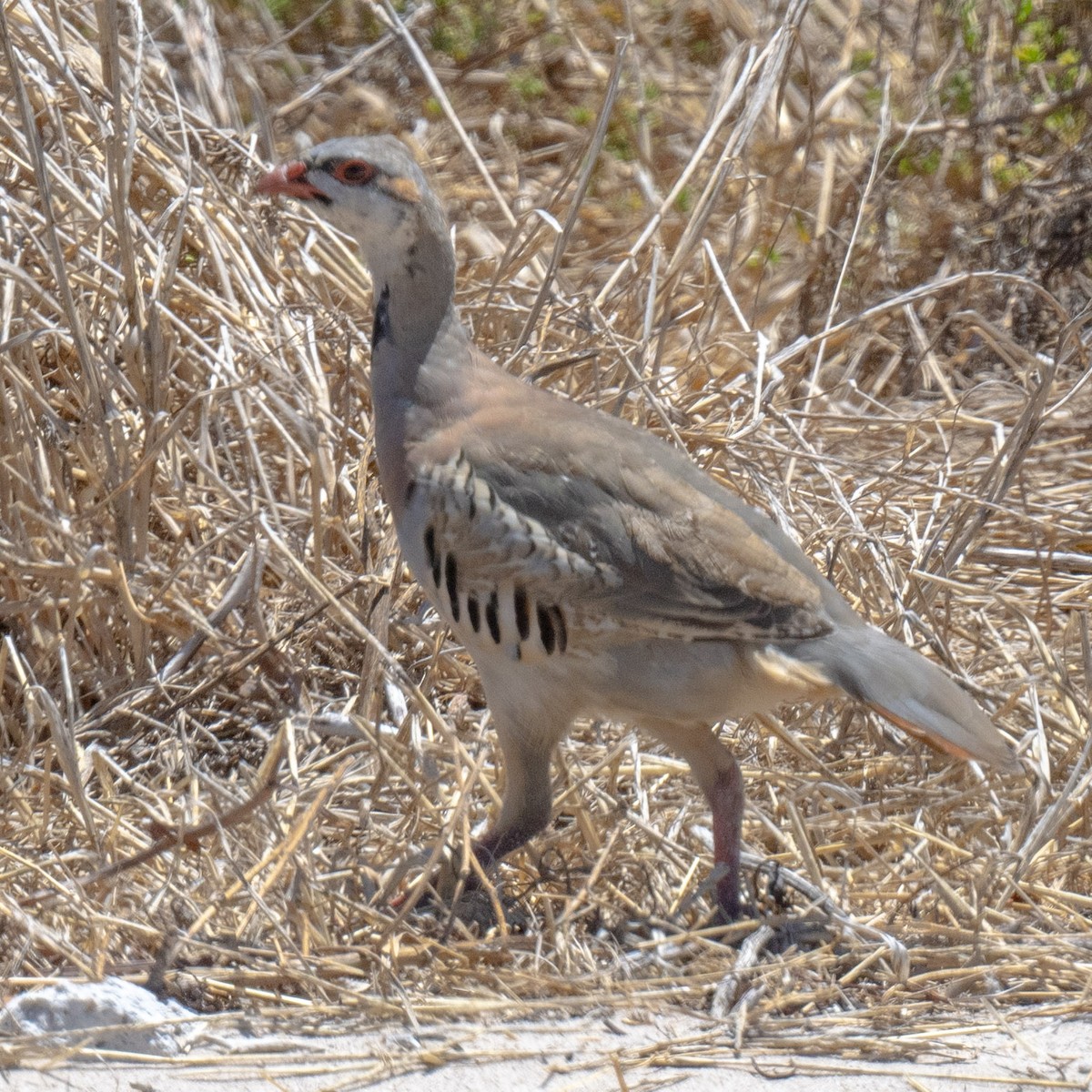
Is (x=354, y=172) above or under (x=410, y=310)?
above

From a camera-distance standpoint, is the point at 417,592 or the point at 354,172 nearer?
the point at 354,172

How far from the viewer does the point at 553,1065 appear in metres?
2.61

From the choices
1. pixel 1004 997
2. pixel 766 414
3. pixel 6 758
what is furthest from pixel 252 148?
pixel 1004 997

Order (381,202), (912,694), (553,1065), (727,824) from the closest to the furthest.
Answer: (553,1065), (912,694), (727,824), (381,202)

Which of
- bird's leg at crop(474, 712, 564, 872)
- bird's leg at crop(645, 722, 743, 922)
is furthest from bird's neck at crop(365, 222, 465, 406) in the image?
bird's leg at crop(645, 722, 743, 922)

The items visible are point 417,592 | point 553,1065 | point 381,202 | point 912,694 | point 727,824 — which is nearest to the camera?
point 553,1065

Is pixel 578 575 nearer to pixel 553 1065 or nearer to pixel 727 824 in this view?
pixel 727 824

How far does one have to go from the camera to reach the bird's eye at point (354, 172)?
11.3 ft

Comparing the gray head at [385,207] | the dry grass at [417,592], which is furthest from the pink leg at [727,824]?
the gray head at [385,207]

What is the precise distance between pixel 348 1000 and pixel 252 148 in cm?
305

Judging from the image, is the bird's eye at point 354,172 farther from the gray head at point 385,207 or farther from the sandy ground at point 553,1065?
the sandy ground at point 553,1065

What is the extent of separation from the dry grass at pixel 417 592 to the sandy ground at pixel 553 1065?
7 centimetres

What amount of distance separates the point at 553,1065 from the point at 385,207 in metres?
1.83

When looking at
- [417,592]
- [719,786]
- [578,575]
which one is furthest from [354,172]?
[719,786]
